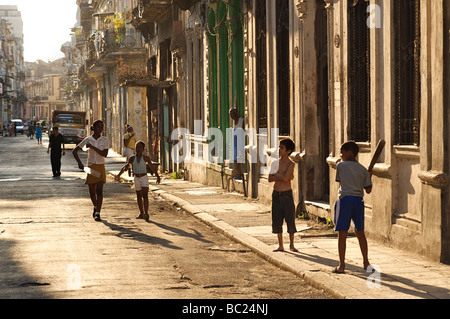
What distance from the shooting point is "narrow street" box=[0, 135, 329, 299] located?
8.32 metres

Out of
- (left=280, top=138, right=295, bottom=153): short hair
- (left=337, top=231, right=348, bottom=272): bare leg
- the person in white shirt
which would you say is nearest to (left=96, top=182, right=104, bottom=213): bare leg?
the person in white shirt

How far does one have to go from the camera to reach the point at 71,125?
59625mm

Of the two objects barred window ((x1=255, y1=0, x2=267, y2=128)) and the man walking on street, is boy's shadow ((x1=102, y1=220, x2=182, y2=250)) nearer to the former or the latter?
barred window ((x1=255, y1=0, x2=267, y2=128))

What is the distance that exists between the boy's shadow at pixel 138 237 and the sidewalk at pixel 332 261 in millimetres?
1014

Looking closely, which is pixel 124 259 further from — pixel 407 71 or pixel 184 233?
pixel 407 71

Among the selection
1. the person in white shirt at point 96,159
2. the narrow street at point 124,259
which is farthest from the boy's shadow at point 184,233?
the person in white shirt at point 96,159

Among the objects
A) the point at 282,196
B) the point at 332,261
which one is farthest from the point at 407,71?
the point at 332,261

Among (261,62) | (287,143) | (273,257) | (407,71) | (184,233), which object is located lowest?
(184,233)

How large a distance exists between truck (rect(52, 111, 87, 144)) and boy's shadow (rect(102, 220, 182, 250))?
147 feet

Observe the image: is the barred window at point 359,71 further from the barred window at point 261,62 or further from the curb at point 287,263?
the barred window at point 261,62

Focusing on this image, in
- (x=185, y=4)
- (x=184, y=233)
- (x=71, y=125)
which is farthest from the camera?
(x=71, y=125)

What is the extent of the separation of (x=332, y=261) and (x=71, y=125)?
5122 centimetres

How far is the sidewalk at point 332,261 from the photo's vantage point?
8016 mm
